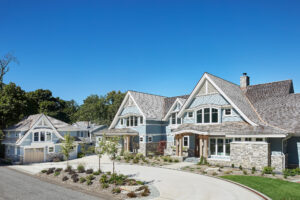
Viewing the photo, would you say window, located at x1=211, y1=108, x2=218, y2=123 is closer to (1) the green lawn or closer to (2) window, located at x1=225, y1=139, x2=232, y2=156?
(2) window, located at x1=225, y1=139, x2=232, y2=156

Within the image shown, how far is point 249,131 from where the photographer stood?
20.8m

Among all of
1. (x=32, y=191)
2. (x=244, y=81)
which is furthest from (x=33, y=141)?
(x=244, y=81)

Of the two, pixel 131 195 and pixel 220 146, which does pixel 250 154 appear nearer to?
pixel 220 146

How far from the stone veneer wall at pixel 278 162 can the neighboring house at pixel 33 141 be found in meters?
21.5

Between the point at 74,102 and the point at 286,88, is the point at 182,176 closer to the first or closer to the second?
the point at 286,88

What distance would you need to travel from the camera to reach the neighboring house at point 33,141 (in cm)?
2708

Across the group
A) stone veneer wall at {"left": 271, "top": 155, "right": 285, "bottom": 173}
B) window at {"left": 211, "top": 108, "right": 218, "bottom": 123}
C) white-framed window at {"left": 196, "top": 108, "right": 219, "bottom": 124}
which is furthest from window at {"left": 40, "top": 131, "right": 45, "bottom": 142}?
stone veneer wall at {"left": 271, "top": 155, "right": 285, "bottom": 173}

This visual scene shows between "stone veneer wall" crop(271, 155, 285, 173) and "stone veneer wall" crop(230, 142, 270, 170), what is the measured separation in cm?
56

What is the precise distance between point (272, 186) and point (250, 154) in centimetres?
599

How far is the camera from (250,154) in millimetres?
20406

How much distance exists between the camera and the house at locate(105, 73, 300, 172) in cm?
2027

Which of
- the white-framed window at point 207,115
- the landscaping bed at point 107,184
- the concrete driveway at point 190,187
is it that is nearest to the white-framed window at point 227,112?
the white-framed window at point 207,115

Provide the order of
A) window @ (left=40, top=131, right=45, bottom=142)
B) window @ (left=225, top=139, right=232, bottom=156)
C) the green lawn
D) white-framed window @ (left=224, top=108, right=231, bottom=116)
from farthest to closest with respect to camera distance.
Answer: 1. window @ (left=40, top=131, right=45, bottom=142)
2. white-framed window @ (left=224, top=108, right=231, bottom=116)
3. window @ (left=225, top=139, right=232, bottom=156)
4. the green lawn

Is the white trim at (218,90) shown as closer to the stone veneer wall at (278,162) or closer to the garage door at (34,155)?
the stone veneer wall at (278,162)
